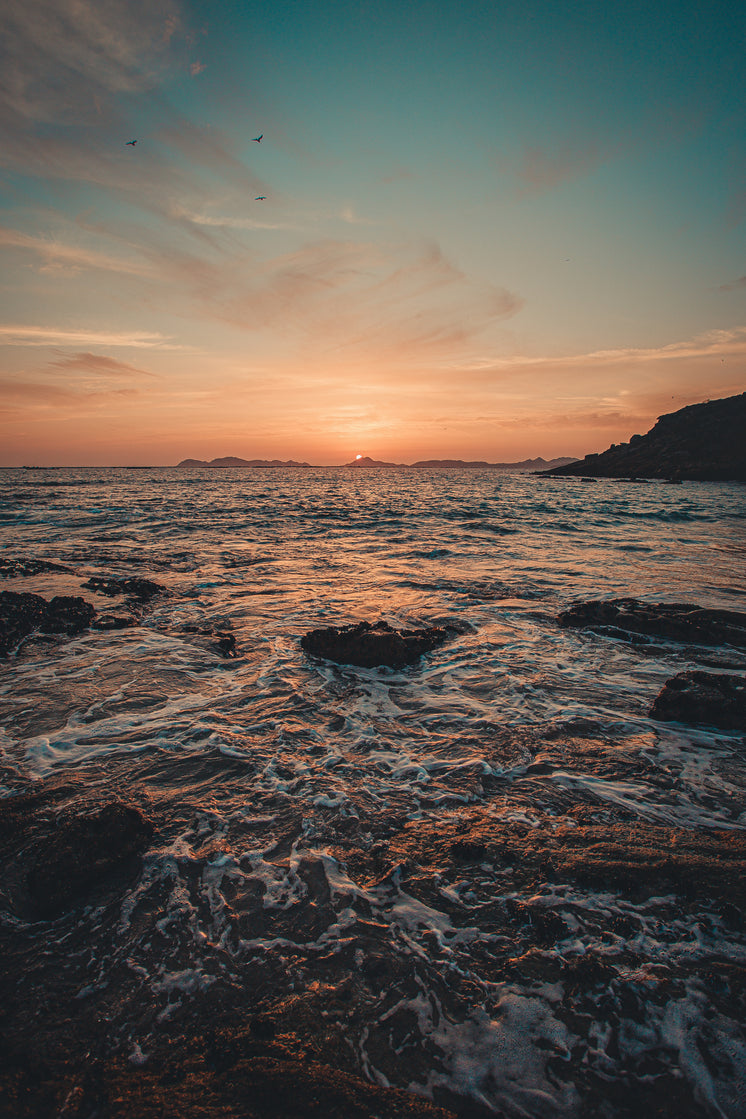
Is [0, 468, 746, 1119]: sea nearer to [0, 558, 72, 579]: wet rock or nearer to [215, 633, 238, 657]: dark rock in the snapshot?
[215, 633, 238, 657]: dark rock

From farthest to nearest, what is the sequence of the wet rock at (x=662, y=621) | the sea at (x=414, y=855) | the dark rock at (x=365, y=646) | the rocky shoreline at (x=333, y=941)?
the wet rock at (x=662, y=621)
the dark rock at (x=365, y=646)
the sea at (x=414, y=855)
the rocky shoreline at (x=333, y=941)

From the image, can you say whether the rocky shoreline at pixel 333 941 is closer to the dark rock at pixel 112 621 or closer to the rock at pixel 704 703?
the rock at pixel 704 703

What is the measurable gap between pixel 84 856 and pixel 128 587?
8.80m

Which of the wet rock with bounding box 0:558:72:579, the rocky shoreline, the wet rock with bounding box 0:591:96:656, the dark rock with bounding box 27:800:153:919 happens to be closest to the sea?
the rocky shoreline

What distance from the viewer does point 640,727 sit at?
214 inches

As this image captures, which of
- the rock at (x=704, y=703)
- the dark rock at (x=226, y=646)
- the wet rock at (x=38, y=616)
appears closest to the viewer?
the rock at (x=704, y=703)

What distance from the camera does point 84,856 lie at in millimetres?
3326

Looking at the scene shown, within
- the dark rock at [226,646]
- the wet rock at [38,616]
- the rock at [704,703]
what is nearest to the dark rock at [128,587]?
the wet rock at [38,616]

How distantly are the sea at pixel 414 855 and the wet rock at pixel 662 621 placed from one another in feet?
0.99

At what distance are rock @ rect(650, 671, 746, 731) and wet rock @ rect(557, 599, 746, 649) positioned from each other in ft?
7.67

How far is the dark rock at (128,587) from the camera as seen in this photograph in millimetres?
10789

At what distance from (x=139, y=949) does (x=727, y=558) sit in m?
17.9

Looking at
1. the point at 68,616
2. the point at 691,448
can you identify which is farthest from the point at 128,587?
→ the point at 691,448

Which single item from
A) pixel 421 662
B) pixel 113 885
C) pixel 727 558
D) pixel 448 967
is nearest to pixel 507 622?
pixel 421 662
